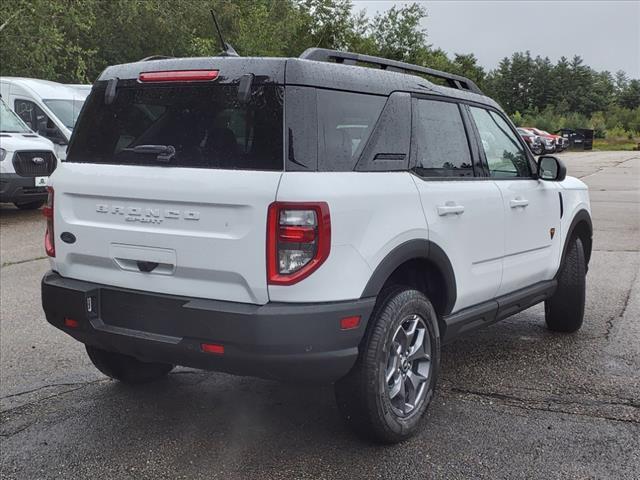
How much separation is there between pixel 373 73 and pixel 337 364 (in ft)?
4.82

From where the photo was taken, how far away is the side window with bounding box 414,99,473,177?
369 cm

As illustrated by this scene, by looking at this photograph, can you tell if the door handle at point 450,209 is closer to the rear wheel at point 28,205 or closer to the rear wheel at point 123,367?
the rear wheel at point 123,367

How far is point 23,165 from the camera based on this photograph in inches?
465

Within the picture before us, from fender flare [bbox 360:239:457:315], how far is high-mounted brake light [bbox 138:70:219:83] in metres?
1.16

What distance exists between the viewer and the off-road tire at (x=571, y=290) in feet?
17.4

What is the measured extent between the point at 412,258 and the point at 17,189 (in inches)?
396

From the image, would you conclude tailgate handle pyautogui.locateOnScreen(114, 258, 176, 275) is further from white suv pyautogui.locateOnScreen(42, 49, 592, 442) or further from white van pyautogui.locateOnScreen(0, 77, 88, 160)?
white van pyautogui.locateOnScreen(0, 77, 88, 160)

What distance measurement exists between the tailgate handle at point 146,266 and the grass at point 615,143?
48207 mm

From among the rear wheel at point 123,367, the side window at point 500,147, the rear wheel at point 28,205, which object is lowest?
the rear wheel at point 123,367

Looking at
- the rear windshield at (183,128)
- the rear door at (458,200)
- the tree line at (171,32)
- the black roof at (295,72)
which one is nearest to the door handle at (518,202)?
the rear door at (458,200)

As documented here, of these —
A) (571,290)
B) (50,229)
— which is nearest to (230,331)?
(50,229)

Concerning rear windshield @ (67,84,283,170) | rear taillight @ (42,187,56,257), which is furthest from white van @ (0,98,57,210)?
rear windshield @ (67,84,283,170)

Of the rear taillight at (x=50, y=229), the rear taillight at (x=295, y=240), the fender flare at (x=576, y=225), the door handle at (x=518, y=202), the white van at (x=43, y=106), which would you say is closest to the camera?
the rear taillight at (x=295, y=240)

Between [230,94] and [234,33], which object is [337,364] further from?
[234,33]
